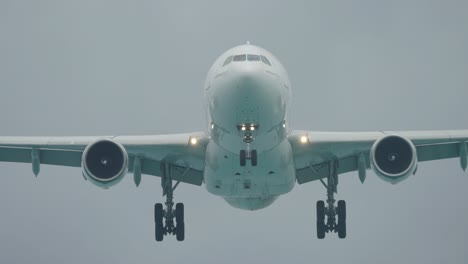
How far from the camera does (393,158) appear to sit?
33.8m

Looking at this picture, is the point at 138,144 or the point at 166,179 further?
the point at 166,179

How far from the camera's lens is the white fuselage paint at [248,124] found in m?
29.5

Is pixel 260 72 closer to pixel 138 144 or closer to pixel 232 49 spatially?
pixel 232 49

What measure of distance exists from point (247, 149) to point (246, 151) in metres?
0.09

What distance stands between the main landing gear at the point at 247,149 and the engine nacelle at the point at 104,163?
4.70 metres

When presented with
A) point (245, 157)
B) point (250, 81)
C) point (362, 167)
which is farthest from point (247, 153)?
point (362, 167)

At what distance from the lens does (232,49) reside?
31.8 meters

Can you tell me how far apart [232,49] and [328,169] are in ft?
27.7

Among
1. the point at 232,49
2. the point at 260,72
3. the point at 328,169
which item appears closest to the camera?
the point at 260,72

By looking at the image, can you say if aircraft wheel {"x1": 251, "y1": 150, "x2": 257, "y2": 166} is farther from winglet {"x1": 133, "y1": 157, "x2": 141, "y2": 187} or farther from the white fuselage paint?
winglet {"x1": 133, "y1": 157, "x2": 141, "y2": 187}

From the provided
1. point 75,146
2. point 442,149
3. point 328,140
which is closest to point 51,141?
Answer: point 75,146

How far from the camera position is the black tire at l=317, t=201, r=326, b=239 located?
3959 centimetres

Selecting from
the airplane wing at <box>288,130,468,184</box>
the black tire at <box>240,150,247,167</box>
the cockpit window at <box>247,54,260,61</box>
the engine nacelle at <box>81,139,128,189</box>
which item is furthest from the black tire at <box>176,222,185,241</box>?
the cockpit window at <box>247,54,260,61</box>

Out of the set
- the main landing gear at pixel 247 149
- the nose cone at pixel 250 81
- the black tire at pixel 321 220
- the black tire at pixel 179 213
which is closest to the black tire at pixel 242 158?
the main landing gear at pixel 247 149
